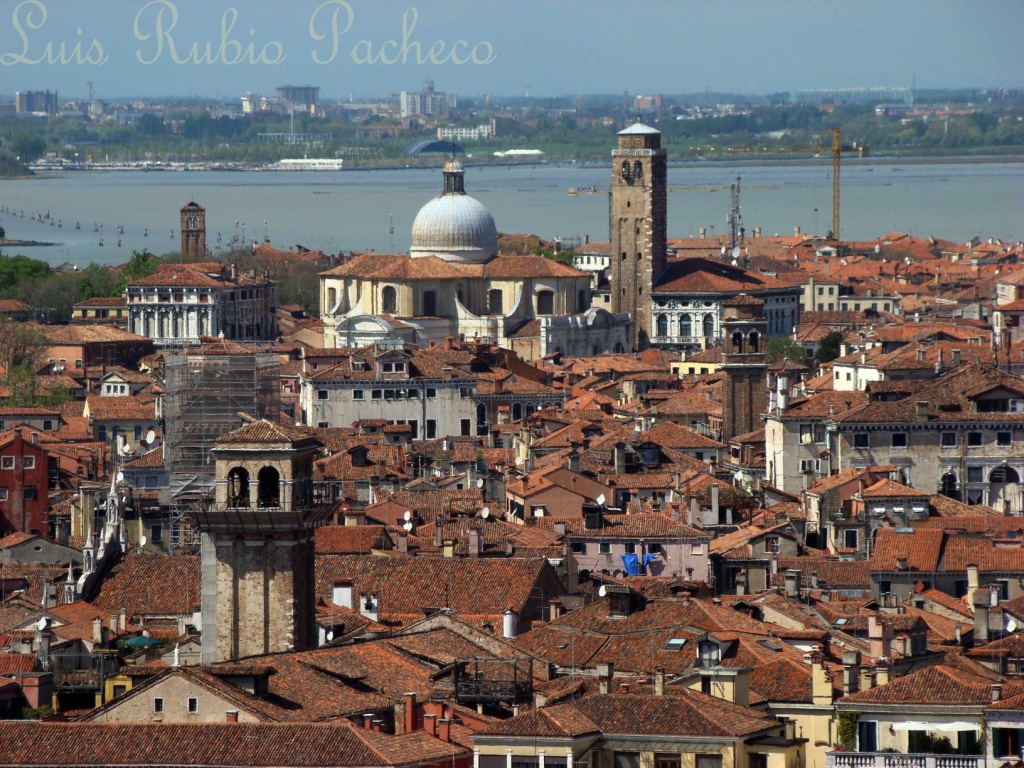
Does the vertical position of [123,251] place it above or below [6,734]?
below

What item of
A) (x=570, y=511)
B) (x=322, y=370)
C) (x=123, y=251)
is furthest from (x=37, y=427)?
(x=123, y=251)

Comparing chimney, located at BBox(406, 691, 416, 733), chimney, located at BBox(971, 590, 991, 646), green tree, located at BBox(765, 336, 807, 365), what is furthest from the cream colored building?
chimney, located at BBox(406, 691, 416, 733)

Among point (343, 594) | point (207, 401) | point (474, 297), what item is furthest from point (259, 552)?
point (474, 297)

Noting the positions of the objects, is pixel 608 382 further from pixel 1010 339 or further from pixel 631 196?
pixel 631 196

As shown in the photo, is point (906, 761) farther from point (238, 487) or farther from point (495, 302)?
point (495, 302)

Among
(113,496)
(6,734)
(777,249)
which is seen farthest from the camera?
(777,249)

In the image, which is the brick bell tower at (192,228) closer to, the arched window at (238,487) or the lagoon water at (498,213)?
the lagoon water at (498,213)

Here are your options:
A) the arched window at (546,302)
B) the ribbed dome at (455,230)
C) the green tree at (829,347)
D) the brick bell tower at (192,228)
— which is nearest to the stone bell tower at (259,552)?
the green tree at (829,347)
